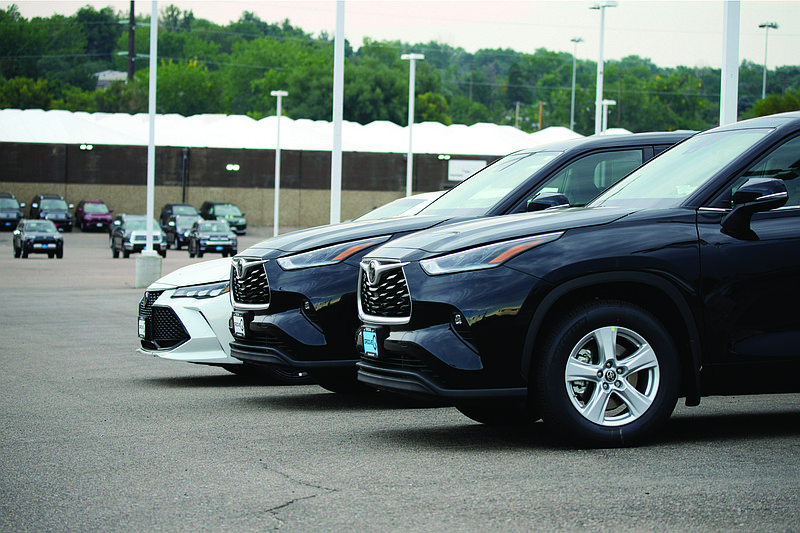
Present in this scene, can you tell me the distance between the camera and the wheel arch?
5773 mm

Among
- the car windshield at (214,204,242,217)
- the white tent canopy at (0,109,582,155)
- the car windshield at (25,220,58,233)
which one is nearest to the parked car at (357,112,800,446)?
the car windshield at (25,220,58,233)

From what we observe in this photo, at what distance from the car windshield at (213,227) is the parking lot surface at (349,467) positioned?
3296 centimetres

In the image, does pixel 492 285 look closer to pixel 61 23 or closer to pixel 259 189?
pixel 259 189

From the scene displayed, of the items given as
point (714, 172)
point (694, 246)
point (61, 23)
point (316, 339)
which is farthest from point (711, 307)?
point (61, 23)

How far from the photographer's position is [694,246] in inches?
234

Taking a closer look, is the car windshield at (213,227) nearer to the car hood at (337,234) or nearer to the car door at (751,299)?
the car hood at (337,234)

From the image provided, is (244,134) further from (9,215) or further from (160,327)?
(160,327)

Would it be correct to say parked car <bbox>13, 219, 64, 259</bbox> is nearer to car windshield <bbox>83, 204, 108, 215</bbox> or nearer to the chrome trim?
car windshield <bbox>83, 204, 108, 215</bbox>

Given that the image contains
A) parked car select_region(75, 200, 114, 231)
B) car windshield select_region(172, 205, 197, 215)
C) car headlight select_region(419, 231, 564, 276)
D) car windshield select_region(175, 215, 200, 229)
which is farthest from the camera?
parked car select_region(75, 200, 114, 231)

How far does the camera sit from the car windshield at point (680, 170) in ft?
20.9

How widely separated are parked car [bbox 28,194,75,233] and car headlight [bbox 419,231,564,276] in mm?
55461

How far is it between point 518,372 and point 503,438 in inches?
34.7

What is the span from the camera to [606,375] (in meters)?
5.83

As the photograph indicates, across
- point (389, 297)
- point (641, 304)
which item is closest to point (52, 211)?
point (389, 297)
